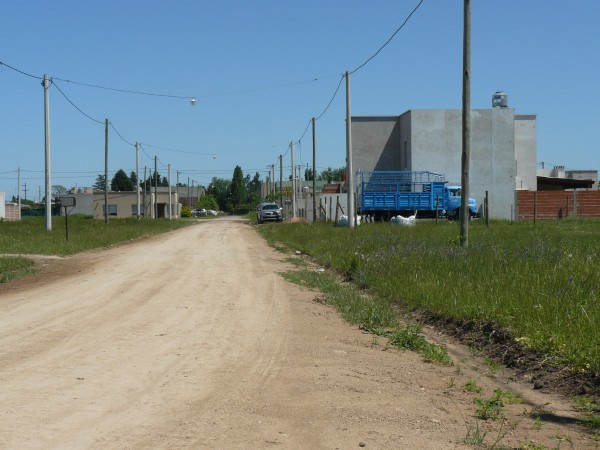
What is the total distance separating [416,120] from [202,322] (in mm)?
54708

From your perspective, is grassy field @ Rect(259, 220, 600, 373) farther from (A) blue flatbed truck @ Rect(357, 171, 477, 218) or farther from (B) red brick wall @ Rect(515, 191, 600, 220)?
(B) red brick wall @ Rect(515, 191, 600, 220)

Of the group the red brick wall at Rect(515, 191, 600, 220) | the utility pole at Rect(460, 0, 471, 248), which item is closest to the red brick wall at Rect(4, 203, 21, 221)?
the red brick wall at Rect(515, 191, 600, 220)

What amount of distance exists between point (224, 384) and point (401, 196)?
147 feet

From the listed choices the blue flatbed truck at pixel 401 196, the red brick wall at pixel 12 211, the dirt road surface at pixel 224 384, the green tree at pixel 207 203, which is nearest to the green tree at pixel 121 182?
the green tree at pixel 207 203

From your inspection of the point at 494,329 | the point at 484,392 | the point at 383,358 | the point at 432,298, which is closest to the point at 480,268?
the point at 432,298

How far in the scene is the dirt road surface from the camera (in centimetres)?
592

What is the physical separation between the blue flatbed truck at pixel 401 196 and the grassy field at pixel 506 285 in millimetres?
29265

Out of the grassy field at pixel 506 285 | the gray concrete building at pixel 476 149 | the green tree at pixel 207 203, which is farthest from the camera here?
the green tree at pixel 207 203

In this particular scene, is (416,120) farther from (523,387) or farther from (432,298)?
(523,387)

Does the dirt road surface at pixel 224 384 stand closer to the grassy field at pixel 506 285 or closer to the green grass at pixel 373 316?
the green grass at pixel 373 316

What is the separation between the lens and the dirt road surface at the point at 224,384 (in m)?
5.92

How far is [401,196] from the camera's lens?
51.6 m

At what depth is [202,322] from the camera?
11.4 meters

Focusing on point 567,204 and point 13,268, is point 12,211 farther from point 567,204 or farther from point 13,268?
point 13,268
